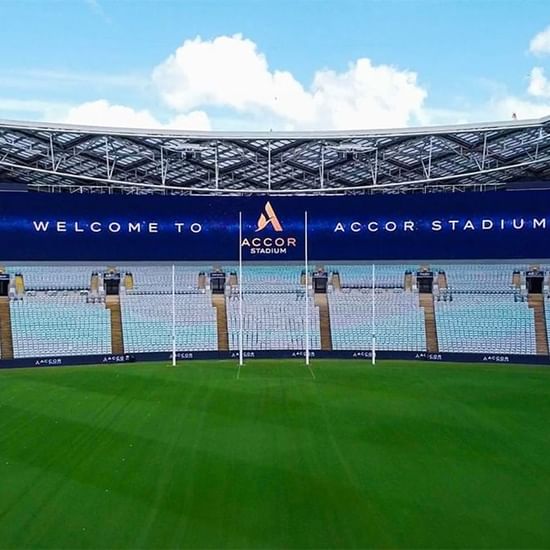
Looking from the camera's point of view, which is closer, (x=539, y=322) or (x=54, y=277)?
(x=539, y=322)

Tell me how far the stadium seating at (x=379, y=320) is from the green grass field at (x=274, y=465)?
275 inches

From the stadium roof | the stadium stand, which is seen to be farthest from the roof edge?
the stadium stand

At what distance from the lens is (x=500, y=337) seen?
2653 cm

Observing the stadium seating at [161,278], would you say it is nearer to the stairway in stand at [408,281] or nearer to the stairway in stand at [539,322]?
the stairway in stand at [408,281]

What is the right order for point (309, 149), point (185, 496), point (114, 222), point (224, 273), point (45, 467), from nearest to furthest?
point (185, 496) → point (45, 467) → point (309, 149) → point (114, 222) → point (224, 273)

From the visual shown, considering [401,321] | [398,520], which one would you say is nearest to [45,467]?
[398,520]

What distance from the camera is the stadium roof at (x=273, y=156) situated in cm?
2248

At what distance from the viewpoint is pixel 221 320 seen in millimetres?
28688

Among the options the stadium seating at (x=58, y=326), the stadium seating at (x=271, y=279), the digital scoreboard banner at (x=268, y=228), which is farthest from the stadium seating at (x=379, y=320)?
the stadium seating at (x=58, y=326)

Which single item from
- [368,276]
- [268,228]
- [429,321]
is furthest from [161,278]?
[429,321]

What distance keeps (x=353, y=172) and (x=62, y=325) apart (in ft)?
55.3

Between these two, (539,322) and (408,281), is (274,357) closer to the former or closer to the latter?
(408,281)

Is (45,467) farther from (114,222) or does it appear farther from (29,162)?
(29,162)

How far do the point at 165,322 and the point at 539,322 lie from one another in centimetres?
1925
